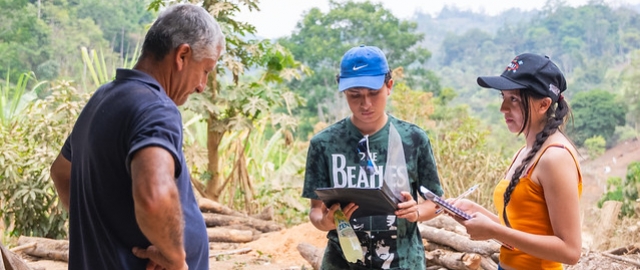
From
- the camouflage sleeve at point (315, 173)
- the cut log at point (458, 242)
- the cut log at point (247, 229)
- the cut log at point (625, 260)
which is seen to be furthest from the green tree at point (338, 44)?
the camouflage sleeve at point (315, 173)

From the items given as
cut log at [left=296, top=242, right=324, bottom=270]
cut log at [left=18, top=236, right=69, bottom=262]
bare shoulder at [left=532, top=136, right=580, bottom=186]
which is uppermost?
bare shoulder at [left=532, top=136, right=580, bottom=186]

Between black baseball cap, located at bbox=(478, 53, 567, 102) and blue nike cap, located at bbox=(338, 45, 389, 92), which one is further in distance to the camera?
blue nike cap, located at bbox=(338, 45, 389, 92)

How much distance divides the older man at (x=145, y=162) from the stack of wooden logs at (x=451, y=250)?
8.11 feet

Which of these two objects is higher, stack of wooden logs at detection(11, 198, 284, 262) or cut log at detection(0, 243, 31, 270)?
cut log at detection(0, 243, 31, 270)

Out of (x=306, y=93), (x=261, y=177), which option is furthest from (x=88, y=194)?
(x=306, y=93)

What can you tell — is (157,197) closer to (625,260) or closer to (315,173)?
(315,173)

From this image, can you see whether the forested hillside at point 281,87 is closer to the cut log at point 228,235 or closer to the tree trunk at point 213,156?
the tree trunk at point 213,156

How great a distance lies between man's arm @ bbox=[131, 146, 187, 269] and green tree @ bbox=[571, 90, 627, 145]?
11007mm

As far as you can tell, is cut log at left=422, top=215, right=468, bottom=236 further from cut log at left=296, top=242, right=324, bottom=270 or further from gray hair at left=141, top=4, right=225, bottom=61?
gray hair at left=141, top=4, right=225, bottom=61

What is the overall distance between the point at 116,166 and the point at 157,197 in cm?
19

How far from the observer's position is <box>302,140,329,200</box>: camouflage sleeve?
2.62 m

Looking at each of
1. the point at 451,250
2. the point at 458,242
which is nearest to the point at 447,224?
the point at 451,250

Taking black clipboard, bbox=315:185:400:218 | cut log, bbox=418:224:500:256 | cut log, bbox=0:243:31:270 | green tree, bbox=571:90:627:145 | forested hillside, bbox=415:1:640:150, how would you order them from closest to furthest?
black clipboard, bbox=315:185:400:218, cut log, bbox=0:243:31:270, cut log, bbox=418:224:500:256, green tree, bbox=571:90:627:145, forested hillside, bbox=415:1:640:150

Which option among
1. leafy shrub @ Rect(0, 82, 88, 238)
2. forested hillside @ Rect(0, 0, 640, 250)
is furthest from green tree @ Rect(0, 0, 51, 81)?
leafy shrub @ Rect(0, 82, 88, 238)
